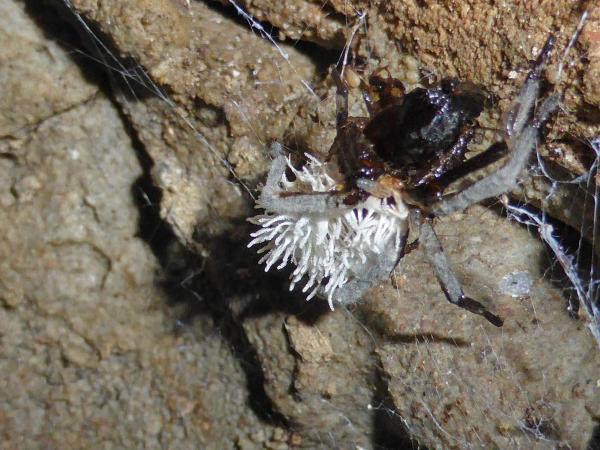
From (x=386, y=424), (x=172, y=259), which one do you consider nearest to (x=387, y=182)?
(x=386, y=424)

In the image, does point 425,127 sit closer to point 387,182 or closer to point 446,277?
point 387,182

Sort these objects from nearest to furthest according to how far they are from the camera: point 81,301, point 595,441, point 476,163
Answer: point 476,163 < point 595,441 < point 81,301

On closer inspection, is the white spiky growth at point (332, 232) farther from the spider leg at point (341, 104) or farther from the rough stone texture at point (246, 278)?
the rough stone texture at point (246, 278)

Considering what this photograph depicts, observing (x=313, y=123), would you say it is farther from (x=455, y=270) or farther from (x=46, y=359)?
(x=46, y=359)

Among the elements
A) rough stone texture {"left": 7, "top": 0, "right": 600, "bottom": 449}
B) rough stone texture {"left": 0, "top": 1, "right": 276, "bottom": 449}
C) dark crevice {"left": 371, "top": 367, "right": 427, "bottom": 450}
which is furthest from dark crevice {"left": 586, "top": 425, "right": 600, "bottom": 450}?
rough stone texture {"left": 0, "top": 1, "right": 276, "bottom": 449}

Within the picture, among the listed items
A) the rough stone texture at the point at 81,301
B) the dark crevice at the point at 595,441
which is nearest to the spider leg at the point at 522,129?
the dark crevice at the point at 595,441

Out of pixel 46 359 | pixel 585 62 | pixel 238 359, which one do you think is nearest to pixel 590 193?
pixel 585 62
